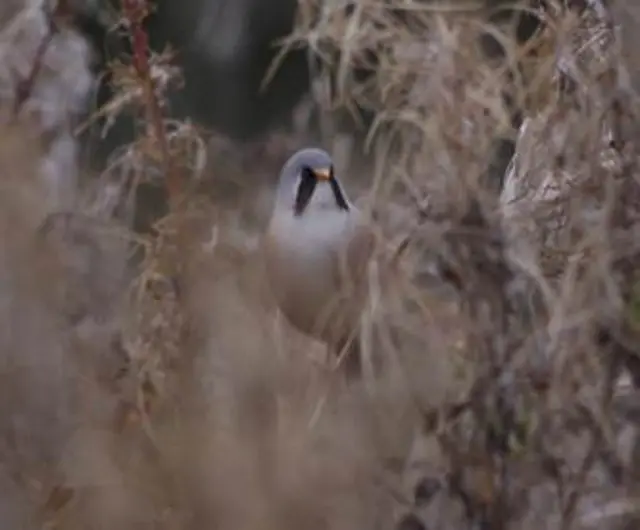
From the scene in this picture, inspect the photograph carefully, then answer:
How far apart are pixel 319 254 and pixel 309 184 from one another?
0.20 meters

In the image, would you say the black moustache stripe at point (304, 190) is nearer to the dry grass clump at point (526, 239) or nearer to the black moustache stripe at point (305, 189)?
the black moustache stripe at point (305, 189)

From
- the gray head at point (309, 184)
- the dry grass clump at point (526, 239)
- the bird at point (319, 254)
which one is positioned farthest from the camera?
the gray head at point (309, 184)

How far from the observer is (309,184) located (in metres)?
2.52

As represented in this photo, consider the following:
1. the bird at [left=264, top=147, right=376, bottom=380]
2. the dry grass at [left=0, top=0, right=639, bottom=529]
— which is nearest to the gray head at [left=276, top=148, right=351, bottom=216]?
the bird at [left=264, top=147, right=376, bottom=380]

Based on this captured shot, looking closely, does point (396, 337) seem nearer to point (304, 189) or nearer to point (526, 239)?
point (526, 239)

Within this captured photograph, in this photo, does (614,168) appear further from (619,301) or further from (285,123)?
(285,123)

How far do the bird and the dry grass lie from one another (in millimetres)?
51

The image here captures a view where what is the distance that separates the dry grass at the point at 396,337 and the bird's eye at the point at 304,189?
1.76ft

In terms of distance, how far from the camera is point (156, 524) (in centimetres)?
154

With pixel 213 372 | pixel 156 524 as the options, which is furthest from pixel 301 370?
pixel 156 524

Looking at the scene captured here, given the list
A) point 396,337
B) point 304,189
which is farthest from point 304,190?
point 396,337

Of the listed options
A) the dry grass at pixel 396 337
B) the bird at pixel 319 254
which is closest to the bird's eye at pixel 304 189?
the bird at pixel 319 254

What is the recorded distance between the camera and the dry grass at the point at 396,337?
155 centimetres

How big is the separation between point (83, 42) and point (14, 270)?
1.31 m
